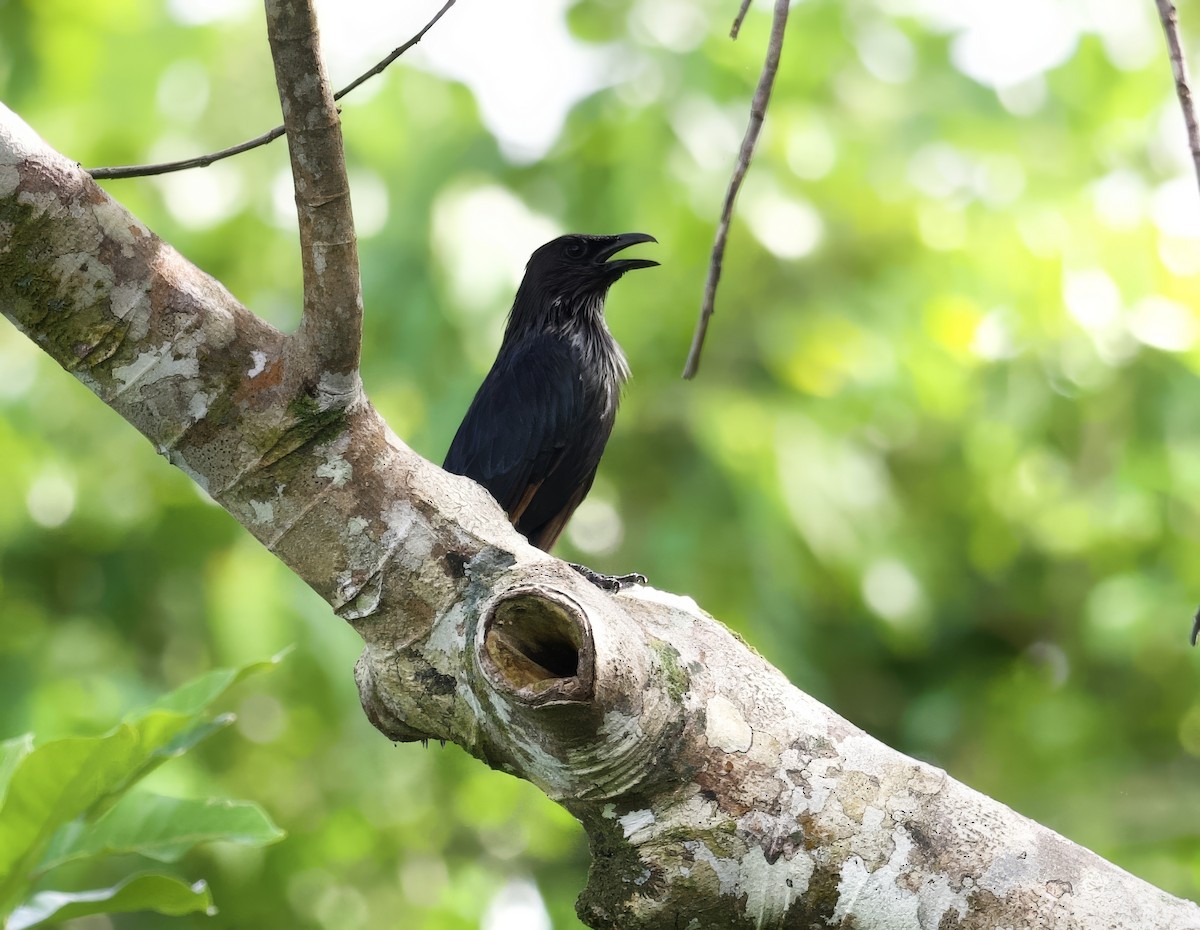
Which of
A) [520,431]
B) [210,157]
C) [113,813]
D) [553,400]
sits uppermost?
[553,400]

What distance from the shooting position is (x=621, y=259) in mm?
4680

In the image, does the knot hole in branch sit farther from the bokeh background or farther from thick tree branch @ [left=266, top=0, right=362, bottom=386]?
the bokeh background

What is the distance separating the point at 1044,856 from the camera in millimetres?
2049

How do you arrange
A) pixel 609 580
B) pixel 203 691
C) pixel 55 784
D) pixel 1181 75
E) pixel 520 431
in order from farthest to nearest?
1. pixel 520 431
2. pixel 609 580
3. pixel 203 691
4. pixel 55 784
5. pixel 1181 75

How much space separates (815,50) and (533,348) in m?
2.93

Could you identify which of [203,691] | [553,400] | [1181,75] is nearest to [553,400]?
[553,400]

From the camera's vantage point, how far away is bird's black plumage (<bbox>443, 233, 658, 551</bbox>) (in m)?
4.16

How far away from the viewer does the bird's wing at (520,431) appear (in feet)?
13.6

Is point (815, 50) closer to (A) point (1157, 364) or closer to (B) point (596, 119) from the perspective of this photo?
(B) point (596, 119)

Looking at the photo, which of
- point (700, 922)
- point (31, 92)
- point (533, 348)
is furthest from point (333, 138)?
point (31, 92)

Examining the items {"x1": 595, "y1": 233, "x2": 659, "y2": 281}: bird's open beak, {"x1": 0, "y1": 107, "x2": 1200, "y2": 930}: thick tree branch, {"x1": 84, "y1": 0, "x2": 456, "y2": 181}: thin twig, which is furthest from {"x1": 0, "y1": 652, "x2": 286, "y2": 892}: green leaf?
{"x1": 595, "y1": 233, "x2": 659, "y2": 281}: bird's open beak

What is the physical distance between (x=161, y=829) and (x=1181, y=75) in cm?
236

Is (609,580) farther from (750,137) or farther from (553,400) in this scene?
(553,400)

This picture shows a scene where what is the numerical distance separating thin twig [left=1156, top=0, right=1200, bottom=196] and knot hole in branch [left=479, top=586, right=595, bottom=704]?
1098 mm
